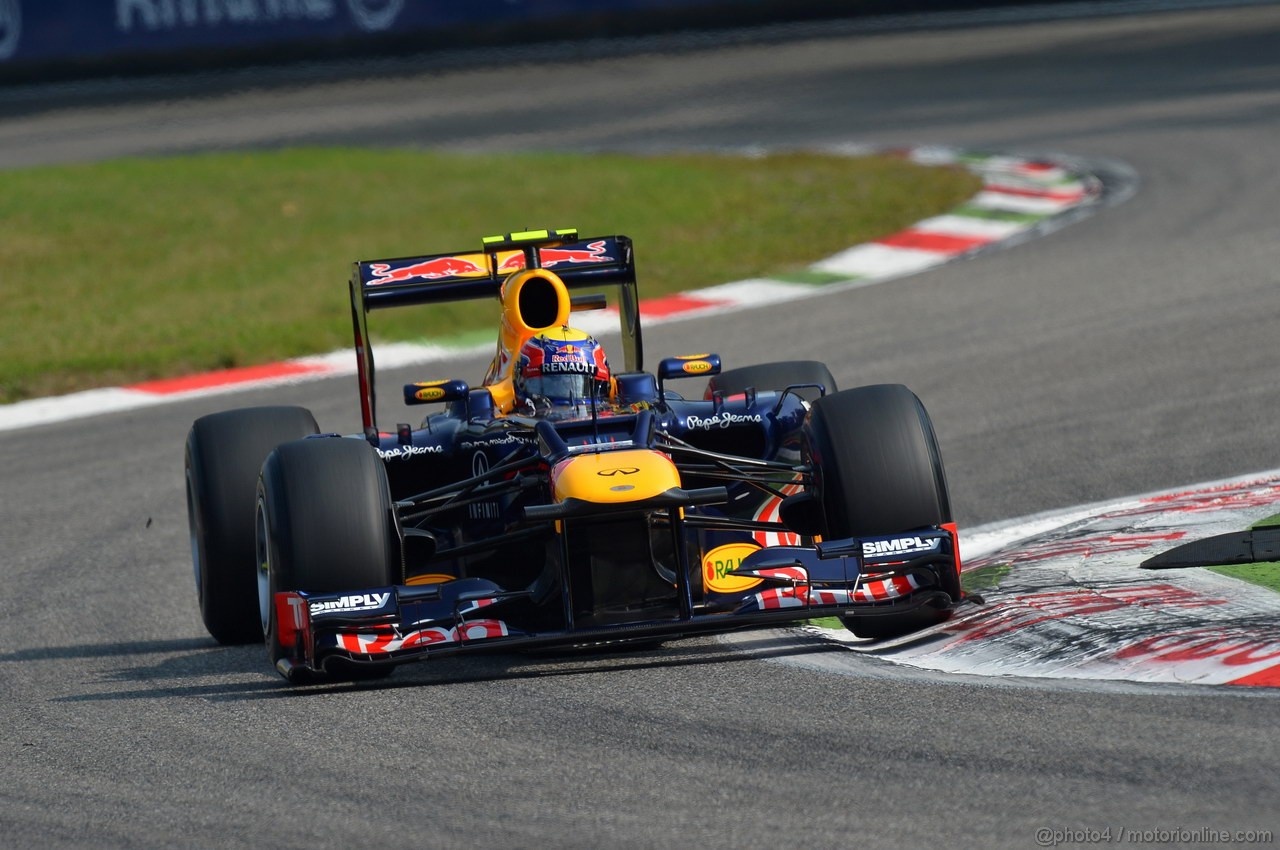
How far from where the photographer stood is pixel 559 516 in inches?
259

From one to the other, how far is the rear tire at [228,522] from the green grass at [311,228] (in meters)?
6.75

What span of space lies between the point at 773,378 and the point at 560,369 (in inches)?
50.9

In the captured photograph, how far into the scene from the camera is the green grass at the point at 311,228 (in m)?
15.5

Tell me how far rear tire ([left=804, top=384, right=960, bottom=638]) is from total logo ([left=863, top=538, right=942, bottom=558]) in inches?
6.6

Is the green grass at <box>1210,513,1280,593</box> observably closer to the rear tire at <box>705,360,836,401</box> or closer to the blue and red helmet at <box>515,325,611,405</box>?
the rear tire at <box>705,360,836,401</box>

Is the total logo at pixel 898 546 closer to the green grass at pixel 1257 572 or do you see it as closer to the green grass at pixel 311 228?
the green grass at pixel 1257 572

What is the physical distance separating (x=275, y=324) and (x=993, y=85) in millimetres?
13317

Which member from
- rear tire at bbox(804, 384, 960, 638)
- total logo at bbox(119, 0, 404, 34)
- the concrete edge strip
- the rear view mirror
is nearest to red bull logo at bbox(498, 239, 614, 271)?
the rear view mirror

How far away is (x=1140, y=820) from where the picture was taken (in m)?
4.60

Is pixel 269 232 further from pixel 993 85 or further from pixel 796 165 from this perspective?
pixel 993 85

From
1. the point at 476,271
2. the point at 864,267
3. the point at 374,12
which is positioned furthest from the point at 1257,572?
the point at 374,12

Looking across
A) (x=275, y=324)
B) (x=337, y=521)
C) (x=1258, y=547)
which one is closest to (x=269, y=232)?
(x=275, y=324)

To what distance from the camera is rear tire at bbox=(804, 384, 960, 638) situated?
23.1ft

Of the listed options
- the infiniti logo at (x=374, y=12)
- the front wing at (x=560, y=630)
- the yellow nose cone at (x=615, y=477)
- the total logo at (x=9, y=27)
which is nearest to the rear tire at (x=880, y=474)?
the front wing at (x=560, y=630)
